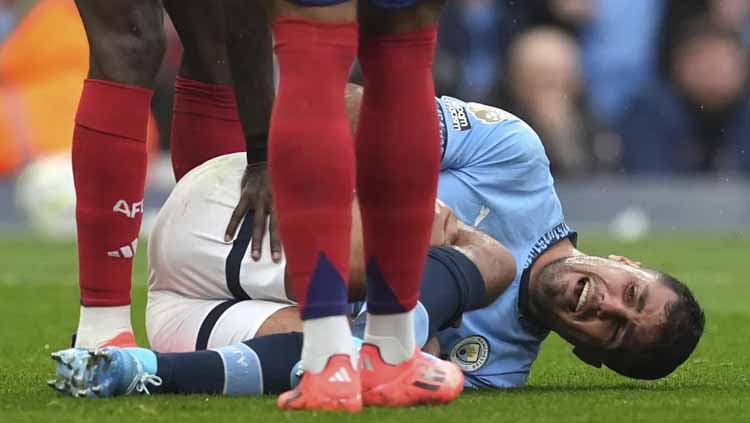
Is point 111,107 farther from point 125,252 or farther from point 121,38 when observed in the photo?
point 125,252

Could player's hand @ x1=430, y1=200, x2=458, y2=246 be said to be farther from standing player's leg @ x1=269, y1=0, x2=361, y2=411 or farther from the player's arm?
standing player's leg @ x1=269, y1=0, x2=361, y2=411

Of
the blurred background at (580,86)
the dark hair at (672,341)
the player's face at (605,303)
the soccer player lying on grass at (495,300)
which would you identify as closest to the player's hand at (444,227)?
the soccer player lying on grass at (495,300)

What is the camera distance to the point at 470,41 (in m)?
11.9

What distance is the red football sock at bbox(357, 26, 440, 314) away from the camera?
3.30 m

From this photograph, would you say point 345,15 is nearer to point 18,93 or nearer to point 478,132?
point 478,132

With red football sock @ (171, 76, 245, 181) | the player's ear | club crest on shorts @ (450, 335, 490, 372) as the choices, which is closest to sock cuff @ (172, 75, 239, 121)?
red football sock @ (171, 76, 245, 181)

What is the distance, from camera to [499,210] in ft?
14.2

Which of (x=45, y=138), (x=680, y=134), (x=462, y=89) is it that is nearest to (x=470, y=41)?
(x=462, y=89)

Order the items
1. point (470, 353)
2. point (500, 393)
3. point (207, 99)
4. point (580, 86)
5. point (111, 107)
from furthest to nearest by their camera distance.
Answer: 1. point (580, 86)
2. point (207, 99)
3. point (470, 353)
4. point (500, 393)
5. point (111, 107)

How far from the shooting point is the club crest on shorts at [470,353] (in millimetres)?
4188

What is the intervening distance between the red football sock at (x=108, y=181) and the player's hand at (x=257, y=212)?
1.09 ft

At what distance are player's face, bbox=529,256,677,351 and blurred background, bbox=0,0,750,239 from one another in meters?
7.35

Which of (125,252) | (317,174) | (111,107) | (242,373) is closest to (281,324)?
(242,373)

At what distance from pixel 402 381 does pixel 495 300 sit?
86cm
